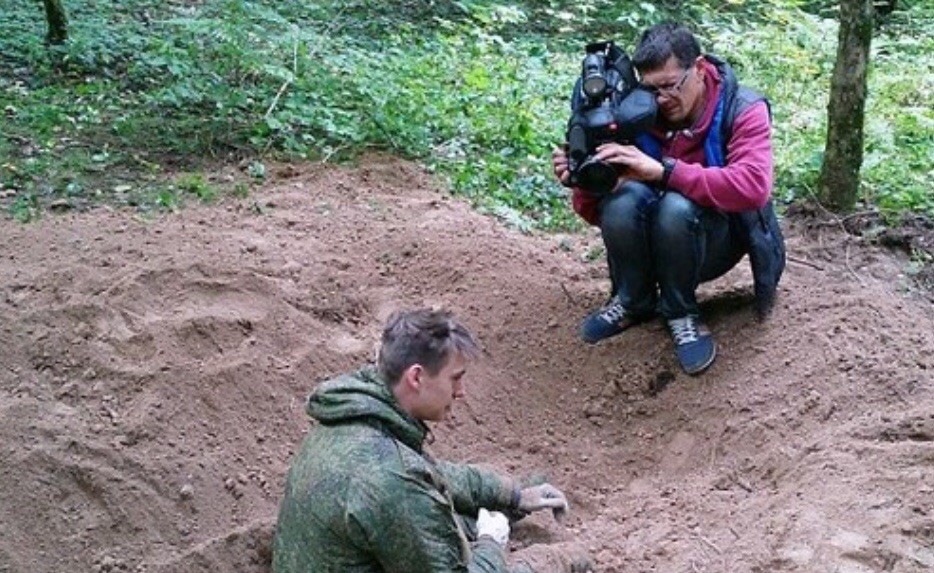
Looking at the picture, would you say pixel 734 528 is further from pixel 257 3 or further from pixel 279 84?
pixel 257 3

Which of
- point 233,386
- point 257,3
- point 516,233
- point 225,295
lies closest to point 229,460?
point 233,386

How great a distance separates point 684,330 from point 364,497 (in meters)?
2.14

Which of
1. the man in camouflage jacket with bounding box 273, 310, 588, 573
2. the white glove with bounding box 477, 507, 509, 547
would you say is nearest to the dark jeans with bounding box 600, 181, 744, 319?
the white glove with bounding box 477, 507, 509, 547

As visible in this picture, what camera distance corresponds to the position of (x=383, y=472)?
280 centimetres

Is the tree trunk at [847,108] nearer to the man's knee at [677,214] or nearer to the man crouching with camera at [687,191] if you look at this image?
the man crouching with camera at [687,191]

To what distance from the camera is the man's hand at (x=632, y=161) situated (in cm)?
435

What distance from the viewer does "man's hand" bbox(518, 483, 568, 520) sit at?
3836 mm

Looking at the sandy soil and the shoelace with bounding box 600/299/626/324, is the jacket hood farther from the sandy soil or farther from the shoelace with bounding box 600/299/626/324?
the shoelace with bounding box 600/299/626/324

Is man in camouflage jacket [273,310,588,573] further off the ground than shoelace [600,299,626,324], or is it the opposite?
man in camouflage jacket [273,310,588,573]

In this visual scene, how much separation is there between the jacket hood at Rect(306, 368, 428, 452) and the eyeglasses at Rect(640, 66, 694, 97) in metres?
1.93

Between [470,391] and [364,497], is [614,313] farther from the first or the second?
[364,497]

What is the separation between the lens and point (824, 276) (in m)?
5.08

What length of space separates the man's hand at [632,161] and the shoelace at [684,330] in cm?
59

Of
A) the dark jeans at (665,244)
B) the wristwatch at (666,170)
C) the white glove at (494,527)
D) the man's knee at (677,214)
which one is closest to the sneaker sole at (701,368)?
the dark jeans at (665,244)
